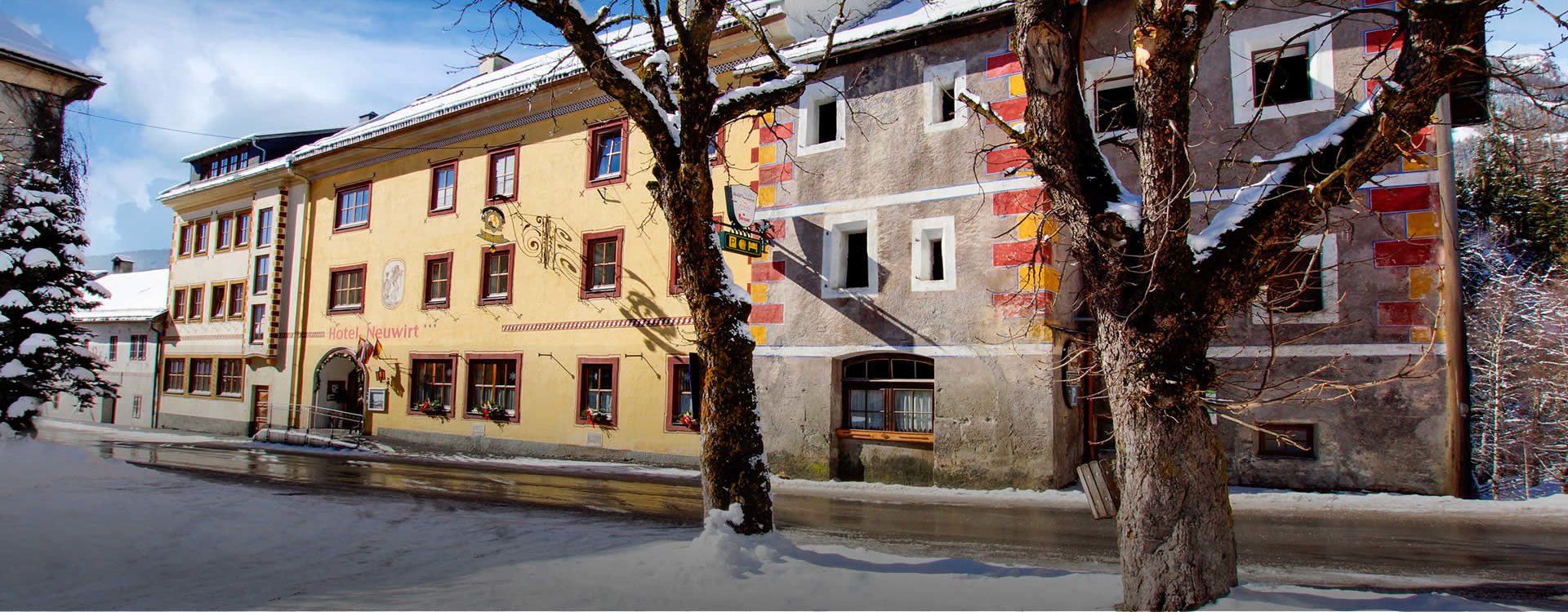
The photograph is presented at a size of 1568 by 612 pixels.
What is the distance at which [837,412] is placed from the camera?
14992 mm

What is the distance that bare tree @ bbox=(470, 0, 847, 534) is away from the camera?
22.7 ft

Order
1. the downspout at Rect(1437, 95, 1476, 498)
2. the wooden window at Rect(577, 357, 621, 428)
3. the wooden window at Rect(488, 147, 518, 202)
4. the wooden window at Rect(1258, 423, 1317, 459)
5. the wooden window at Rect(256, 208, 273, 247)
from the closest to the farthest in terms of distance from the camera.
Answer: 1. the downspout at Rect(1437, 95, 1476, 498)
2. the wooden window at Rect(1258, 423, 1317, 459)
3. the wooden window at Rect(577, 357, 621, 428)
4. the wooden window at Rect(488, 147, 518, 202)
5. the wooden window at Rect(256, 208, 273, 247)

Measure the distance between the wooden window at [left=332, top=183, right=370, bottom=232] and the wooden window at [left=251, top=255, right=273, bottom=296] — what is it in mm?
3601

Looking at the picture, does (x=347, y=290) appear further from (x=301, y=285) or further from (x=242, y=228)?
(x=242, y=228)

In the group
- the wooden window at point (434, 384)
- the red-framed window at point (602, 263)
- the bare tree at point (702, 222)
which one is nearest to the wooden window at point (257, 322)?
the wooden window at point (434, 384)

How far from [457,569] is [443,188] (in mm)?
17629

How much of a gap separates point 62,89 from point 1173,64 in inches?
755

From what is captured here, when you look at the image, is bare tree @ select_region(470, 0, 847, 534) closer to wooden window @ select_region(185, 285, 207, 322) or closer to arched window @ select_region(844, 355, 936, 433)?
arched window @ select_region(844, 355, 936, 433)

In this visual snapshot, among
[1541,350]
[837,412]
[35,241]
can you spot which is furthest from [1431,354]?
[35,241]

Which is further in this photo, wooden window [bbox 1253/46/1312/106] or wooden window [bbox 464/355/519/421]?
wooden window [bbox 464/355/519/421]

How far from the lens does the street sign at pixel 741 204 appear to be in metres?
15.0

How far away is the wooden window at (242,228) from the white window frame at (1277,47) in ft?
92.4

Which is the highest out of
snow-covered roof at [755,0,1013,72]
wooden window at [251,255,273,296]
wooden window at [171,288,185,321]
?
snow-covered roof at [755,0,1013,72]

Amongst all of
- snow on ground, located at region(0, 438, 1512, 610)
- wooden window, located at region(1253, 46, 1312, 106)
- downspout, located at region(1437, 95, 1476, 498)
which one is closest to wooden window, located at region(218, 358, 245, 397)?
snow on ground, located at region(0, 438, 1512, 610)
